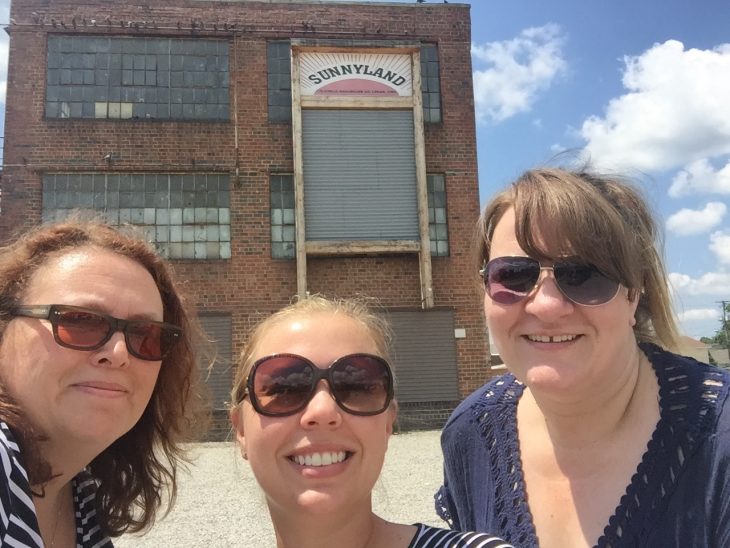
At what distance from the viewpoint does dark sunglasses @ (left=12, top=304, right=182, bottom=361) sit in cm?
168

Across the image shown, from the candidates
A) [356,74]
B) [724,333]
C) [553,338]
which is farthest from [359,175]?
[724,333]

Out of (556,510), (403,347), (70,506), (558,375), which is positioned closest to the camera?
(558,375)

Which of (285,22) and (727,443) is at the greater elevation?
(285,22)

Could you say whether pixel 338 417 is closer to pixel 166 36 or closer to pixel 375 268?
pixel 375 268

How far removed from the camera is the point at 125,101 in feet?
46.3

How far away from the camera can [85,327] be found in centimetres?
172

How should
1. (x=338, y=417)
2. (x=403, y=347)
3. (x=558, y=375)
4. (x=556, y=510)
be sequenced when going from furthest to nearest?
1. (x=403, y=347)
2. (x=556, y=510)
3. (x=558, y=375)
4. (x=338, y=417)

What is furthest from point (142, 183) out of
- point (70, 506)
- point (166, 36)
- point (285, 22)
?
point (70, 506)

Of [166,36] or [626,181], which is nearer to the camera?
[626,181]

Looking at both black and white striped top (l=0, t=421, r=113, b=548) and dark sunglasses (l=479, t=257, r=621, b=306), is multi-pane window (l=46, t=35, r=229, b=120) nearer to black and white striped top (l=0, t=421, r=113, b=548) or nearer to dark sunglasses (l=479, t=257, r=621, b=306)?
dark sunglasses (l=479, t=257, r=621, b=306)

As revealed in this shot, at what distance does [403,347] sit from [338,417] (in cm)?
1227

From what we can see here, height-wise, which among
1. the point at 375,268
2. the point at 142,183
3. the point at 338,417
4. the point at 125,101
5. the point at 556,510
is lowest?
the point at 556,510

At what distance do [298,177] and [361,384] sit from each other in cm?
1246

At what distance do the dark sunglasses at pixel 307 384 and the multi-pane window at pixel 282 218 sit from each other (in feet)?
40.2
